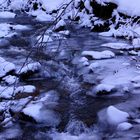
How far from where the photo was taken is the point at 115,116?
5.33 metres

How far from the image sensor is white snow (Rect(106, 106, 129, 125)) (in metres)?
5.24

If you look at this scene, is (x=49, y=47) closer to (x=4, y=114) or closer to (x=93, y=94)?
(x=93, y=94)

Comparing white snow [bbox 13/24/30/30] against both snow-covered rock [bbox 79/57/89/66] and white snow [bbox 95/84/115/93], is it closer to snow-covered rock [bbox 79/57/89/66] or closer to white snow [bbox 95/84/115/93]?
snow-covered rock [bbox 79/57/89/66]

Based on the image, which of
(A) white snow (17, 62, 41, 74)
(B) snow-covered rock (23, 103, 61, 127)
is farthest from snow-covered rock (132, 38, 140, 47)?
(B) snow-covered rock (23, 103, 61, 127)

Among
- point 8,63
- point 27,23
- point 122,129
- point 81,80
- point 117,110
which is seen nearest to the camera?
point 122,129

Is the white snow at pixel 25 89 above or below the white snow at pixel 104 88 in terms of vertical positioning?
below

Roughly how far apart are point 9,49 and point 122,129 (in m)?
4.79

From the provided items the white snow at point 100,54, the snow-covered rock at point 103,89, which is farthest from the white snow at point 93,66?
the snow-covered rock at point 103,89

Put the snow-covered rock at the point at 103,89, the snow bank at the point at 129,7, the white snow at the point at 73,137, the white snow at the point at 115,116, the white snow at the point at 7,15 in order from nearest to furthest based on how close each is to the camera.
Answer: the white snow at the point at 73,137, the white snow at the point at 115,116, the snow-covered rock at the point at 103,89, the snow bank at the point at 129,7, the white snow at the point at 7,15

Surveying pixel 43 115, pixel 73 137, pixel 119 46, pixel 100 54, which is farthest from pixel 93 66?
pixel 73 137

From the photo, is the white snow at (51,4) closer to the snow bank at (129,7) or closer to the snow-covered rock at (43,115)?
the snow bank at (129,7)

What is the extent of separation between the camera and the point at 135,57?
26.8 ft

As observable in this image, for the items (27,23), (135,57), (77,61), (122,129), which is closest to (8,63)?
(77,61)

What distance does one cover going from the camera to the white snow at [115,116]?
524cm
